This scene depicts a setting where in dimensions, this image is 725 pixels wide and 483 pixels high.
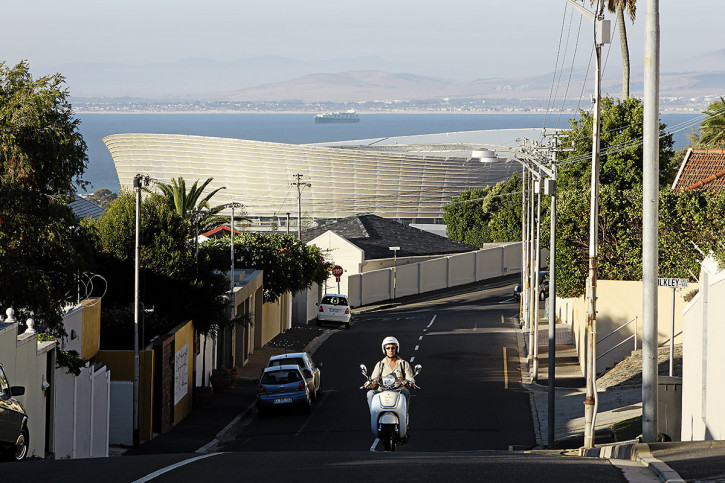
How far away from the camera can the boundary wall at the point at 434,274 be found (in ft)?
222

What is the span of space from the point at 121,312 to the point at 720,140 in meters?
37.2

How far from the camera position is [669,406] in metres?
22.6

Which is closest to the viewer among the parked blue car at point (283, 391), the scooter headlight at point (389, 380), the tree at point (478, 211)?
the scooter headlight at point (389, 380)

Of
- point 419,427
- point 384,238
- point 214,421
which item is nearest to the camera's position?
point 419,427

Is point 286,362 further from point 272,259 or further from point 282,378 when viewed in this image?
point 272,259

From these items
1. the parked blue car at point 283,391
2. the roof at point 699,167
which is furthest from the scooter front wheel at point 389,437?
the roof at point 699,167

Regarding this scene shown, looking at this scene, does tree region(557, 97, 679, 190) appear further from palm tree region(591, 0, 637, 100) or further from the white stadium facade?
the white stadium facade

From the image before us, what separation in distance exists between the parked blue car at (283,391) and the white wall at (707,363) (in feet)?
39.4

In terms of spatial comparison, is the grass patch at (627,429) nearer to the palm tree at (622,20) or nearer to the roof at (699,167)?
the roof at (699,167)

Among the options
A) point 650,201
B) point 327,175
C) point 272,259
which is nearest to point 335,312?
point 272,259

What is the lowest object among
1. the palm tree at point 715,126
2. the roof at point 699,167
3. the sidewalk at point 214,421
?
the sidewalk at point 214,421

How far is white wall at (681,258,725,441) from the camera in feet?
50.5

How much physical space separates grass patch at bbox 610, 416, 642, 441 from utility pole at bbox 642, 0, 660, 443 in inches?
277

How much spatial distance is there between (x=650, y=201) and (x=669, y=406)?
10.1m
